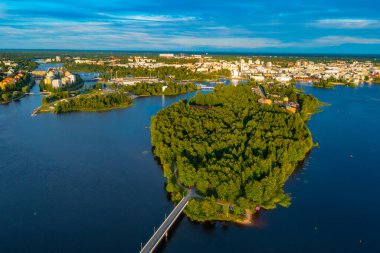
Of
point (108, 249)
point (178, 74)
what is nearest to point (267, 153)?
point (108, 249)

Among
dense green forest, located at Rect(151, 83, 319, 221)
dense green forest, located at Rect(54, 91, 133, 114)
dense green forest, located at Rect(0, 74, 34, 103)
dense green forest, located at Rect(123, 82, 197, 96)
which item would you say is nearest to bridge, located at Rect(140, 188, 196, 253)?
dense green forest, located at Rect(151, 83, 319, 221)

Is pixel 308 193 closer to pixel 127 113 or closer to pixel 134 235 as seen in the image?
pixel 134 235

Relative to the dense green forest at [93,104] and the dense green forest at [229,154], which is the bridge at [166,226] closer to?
the dense green forest at [229,154]

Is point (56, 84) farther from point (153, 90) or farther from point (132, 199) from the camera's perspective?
point (132, 199)

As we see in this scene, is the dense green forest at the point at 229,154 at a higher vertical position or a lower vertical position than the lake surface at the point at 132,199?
higher

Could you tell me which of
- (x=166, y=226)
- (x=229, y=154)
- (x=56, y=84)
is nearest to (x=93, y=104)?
(x=56, y=84)

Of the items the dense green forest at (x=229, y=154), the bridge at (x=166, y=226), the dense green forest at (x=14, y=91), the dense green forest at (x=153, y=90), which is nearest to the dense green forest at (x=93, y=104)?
the dense green forest at (x=153, y=90)
